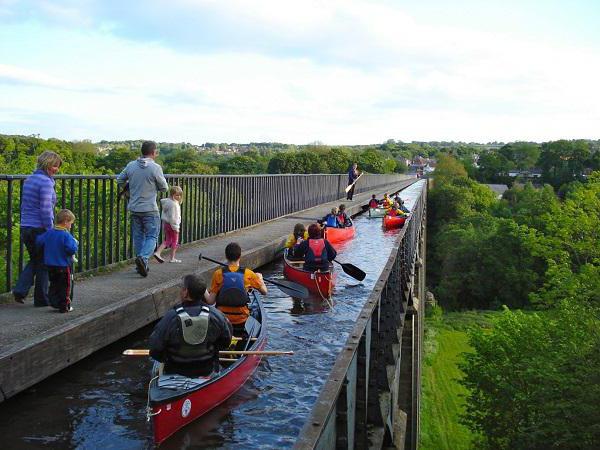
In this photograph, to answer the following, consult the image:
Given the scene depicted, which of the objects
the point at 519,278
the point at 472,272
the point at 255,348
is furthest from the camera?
the point at 472,272

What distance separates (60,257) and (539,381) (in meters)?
18.5

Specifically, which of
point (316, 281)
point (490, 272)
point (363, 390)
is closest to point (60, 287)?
point (363, 390)

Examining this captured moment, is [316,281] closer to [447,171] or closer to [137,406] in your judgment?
[137,406]

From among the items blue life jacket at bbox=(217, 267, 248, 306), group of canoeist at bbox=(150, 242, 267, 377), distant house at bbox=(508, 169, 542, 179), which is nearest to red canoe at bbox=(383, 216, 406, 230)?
blue life jacket at bbox=(217, 267, 248, 306)

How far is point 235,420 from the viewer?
21.0 ft

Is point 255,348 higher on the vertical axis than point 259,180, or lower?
lower

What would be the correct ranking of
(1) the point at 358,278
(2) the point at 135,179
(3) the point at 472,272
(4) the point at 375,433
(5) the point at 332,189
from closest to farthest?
(4) the point at 375,433 → (2) the point at 135,179 → (1) the point at 358,278 → (5) the point at 332,189 → (3) the point at 472,272

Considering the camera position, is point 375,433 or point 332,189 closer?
point 375,433

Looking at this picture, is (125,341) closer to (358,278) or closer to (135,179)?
(135,179)

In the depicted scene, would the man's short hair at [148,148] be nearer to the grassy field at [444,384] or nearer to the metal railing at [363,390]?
the metal railing at [363,390]

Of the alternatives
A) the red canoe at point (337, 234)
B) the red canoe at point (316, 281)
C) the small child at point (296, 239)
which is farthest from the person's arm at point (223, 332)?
the red canoe at point (337, 234)

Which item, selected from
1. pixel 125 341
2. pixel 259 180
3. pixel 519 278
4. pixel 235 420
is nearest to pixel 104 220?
pixel 125 341

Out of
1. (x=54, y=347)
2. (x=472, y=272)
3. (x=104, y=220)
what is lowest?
(x=472, y=272)

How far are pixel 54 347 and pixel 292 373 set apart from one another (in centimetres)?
264
